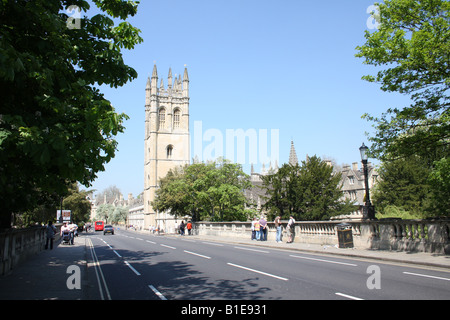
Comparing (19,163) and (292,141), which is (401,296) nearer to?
(19,163)

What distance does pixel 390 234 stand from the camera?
1645 cm

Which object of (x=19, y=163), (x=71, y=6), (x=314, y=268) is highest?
(x=71, y=6)

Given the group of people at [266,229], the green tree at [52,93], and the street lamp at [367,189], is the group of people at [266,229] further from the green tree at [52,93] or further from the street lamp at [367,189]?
the green tree at [52,93]

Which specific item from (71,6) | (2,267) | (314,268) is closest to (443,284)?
(314,268)

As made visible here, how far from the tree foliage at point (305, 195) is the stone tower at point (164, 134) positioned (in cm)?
6267

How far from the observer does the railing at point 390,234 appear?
1405 centimetres

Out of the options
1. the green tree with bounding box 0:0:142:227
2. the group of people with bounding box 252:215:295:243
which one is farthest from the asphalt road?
the group of people with bounding box 252:215:295:243

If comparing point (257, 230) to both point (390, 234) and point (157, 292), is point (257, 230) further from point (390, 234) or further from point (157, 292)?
point (157, 292)

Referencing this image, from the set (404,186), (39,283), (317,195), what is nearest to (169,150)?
(317,195)

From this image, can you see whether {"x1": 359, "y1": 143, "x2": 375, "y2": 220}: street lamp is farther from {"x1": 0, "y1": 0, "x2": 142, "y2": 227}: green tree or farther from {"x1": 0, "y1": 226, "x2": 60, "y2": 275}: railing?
{"x1": 0, "y1": 226, "x2": 60, "y2": 275}: railing

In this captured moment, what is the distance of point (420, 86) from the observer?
14.8 meters

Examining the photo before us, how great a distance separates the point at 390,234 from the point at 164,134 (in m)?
92.2

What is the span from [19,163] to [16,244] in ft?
30.1

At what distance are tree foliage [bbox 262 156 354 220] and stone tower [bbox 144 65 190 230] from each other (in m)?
62.7
